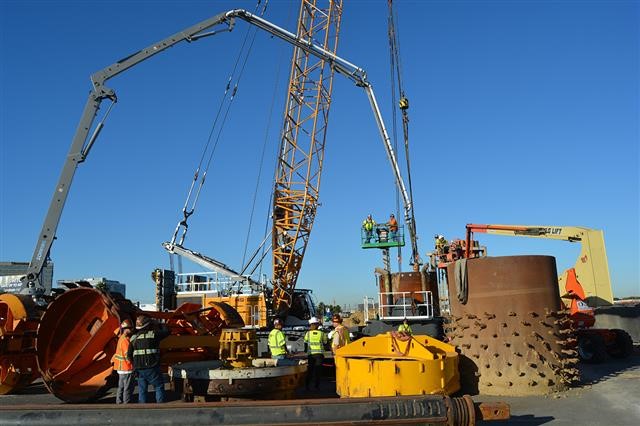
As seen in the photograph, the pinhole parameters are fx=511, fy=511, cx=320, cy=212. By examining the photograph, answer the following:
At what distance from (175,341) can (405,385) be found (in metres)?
4.82

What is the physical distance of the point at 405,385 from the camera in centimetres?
777

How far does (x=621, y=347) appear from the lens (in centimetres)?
1517

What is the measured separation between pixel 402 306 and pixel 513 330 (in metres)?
7.29

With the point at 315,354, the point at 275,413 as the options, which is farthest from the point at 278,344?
the point at 275,413

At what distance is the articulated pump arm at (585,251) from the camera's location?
14359mm

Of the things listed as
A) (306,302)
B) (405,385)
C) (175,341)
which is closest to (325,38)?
(306,302)

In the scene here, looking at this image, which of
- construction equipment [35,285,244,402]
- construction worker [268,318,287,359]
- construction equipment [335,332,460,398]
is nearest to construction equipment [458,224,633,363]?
construction equipment [335,332,460,398]

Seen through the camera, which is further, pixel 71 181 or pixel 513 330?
pixel 71 181

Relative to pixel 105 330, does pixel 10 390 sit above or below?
below

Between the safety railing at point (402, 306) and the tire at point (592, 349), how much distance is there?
4.29 meters

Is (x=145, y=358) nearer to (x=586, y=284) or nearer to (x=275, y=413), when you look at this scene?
(x=275, y=413)

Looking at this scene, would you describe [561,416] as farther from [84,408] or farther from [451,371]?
[84,408]

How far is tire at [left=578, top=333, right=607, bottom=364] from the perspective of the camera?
13969 millimetres

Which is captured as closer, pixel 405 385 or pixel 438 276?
pixel 405 385
